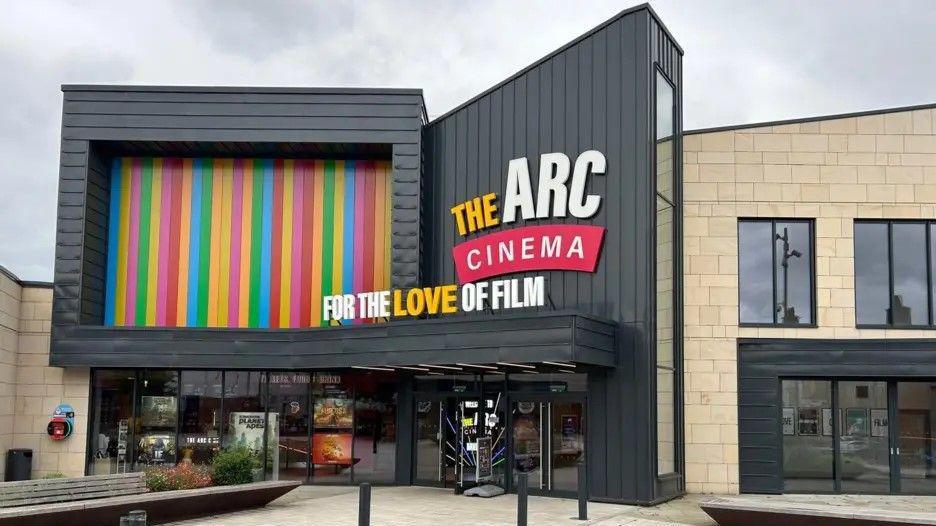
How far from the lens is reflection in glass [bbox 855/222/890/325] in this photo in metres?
21.0

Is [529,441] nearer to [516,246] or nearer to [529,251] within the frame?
[529,251]

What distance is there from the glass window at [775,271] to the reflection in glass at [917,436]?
269cm

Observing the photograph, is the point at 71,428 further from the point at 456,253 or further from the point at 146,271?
the point at 456,253

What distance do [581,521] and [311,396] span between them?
8645 millimetres

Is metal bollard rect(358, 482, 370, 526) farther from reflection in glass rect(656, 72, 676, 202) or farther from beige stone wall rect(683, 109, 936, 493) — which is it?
beige stone wall rect(683, 109, 936, 493)

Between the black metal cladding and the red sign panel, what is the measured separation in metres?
0.23

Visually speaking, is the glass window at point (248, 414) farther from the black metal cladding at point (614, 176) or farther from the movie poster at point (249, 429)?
the black metal cladding at point (614, 176)

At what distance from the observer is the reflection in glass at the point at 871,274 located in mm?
20953

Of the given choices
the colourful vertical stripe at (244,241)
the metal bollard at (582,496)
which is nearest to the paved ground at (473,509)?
the metal bollard at (582,496)

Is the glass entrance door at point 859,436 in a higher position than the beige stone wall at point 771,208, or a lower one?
lower

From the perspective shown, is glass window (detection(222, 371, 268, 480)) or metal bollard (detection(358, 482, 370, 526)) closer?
metal bollard (detection(358, 482, 370, 526))

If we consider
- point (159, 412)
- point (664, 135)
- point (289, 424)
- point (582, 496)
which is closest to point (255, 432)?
point (289, 424)

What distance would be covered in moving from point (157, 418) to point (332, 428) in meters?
4.12

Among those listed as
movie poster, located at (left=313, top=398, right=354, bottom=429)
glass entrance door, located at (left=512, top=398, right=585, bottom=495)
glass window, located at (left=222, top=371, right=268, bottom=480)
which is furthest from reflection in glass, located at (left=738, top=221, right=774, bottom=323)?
glass window, located at (left=222, top=371, right=268, bottom=480)
